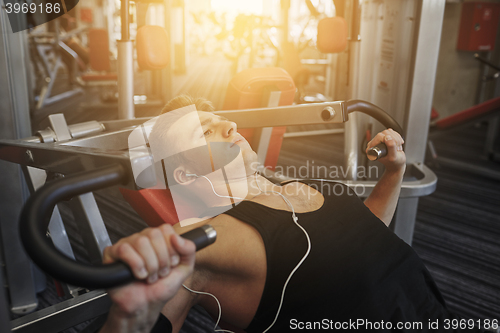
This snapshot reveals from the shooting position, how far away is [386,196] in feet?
3.76

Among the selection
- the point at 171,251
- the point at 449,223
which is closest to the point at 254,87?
the point at 171,251

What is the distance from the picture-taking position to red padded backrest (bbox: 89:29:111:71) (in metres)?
5.24

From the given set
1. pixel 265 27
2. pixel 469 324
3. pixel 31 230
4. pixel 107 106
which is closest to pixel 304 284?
pixel 469 324

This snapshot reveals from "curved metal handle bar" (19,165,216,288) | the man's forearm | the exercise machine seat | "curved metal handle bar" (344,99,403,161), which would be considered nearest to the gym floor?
the exercise machine seat

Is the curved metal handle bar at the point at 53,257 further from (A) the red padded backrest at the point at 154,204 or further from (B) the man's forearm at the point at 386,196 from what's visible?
(B) the man's forearm at the point at 386,196

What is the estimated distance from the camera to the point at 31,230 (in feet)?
1.56

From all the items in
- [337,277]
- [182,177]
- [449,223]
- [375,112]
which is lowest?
[449,223]

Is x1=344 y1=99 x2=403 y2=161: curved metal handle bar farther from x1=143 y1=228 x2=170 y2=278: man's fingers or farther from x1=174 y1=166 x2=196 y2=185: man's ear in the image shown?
x1=143 y1=228 x2=170 y2=278: man's fingers

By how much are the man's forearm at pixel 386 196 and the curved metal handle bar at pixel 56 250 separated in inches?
30.1

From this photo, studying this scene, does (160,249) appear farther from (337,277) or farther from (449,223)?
(449,223)

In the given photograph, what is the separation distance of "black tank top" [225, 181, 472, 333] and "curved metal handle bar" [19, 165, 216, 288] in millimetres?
351

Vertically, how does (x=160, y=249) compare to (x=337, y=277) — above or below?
above

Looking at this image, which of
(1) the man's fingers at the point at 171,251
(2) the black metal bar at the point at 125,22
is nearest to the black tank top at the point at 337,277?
(1) the man's fingers at the point at 171,251

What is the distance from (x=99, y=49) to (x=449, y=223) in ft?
15.8
